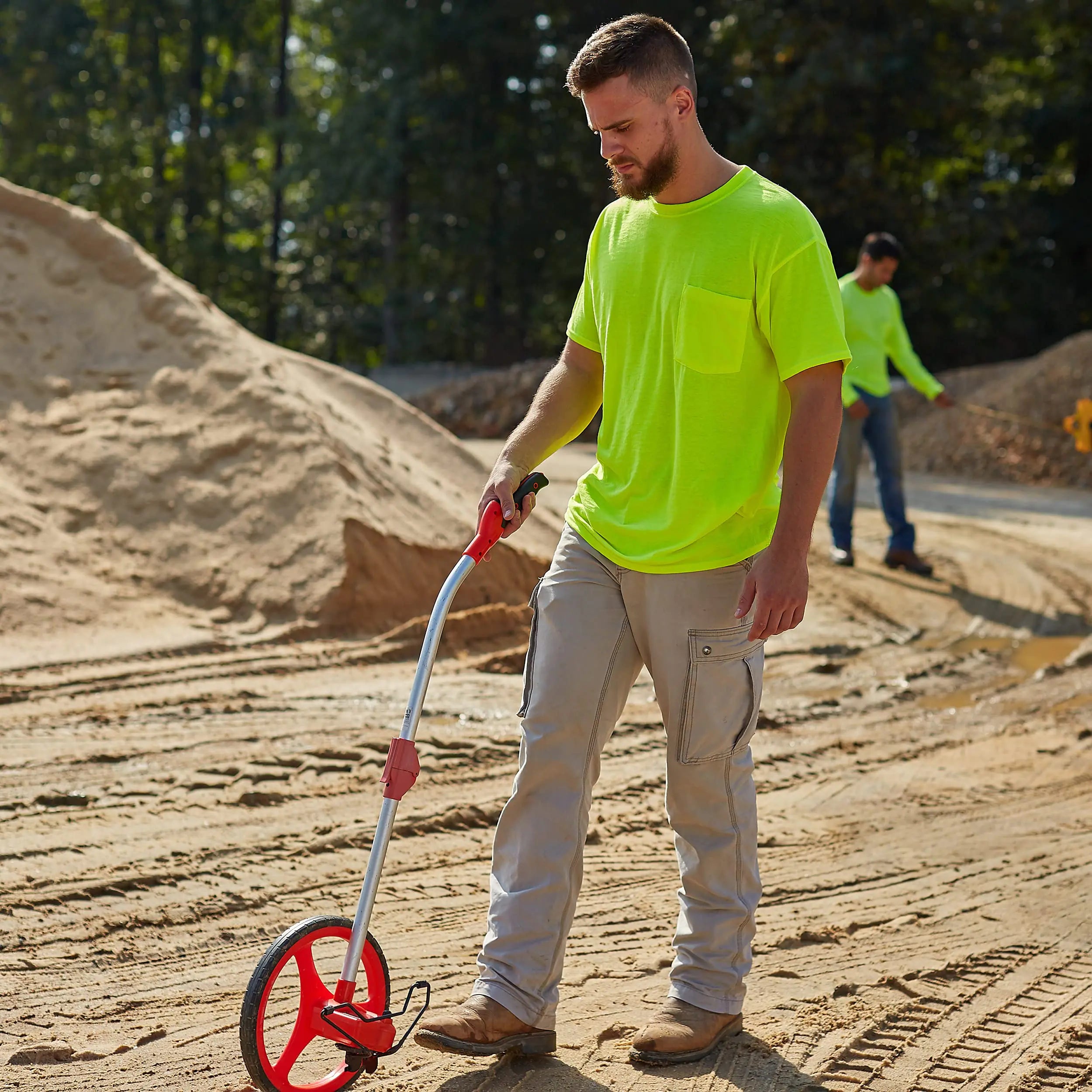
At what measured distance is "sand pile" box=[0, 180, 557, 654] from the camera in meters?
6.64

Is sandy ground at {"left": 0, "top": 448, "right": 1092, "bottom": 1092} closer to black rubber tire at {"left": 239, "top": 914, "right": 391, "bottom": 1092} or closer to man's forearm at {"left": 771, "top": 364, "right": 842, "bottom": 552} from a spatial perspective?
black rubber tire at {"left": 239, "top": 914, "right": 391, "bottom": 1092}

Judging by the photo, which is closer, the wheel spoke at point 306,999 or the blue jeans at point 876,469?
the wheel spoke at point 306,999

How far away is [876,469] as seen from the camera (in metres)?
9.27

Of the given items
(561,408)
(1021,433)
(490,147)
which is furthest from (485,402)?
(561,408)

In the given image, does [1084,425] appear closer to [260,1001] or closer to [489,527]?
[489,527]

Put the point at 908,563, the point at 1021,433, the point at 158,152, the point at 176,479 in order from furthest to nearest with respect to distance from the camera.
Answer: the point at 158,152
the point at 1021,433
the point at 908,563
the point at 176,479

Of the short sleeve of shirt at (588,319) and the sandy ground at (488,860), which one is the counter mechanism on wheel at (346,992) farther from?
the short sleeve of shirt at (588,319)

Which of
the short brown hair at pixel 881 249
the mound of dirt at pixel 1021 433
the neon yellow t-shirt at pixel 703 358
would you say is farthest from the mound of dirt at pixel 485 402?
the neon yellow t-shirt at pixel 703 358

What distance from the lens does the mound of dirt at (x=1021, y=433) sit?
15734 mm

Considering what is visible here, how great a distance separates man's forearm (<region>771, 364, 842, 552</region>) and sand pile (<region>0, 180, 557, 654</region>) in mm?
4279

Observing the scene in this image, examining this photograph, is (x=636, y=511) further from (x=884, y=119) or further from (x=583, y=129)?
(x=583, y=129)

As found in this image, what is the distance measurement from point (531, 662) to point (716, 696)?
0.41m

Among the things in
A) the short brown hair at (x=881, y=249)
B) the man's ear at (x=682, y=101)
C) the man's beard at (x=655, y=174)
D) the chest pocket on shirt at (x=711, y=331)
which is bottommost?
the chest pocket on shirt at (x=711, y=331)

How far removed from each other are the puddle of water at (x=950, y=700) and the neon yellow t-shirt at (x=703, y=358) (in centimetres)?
393
